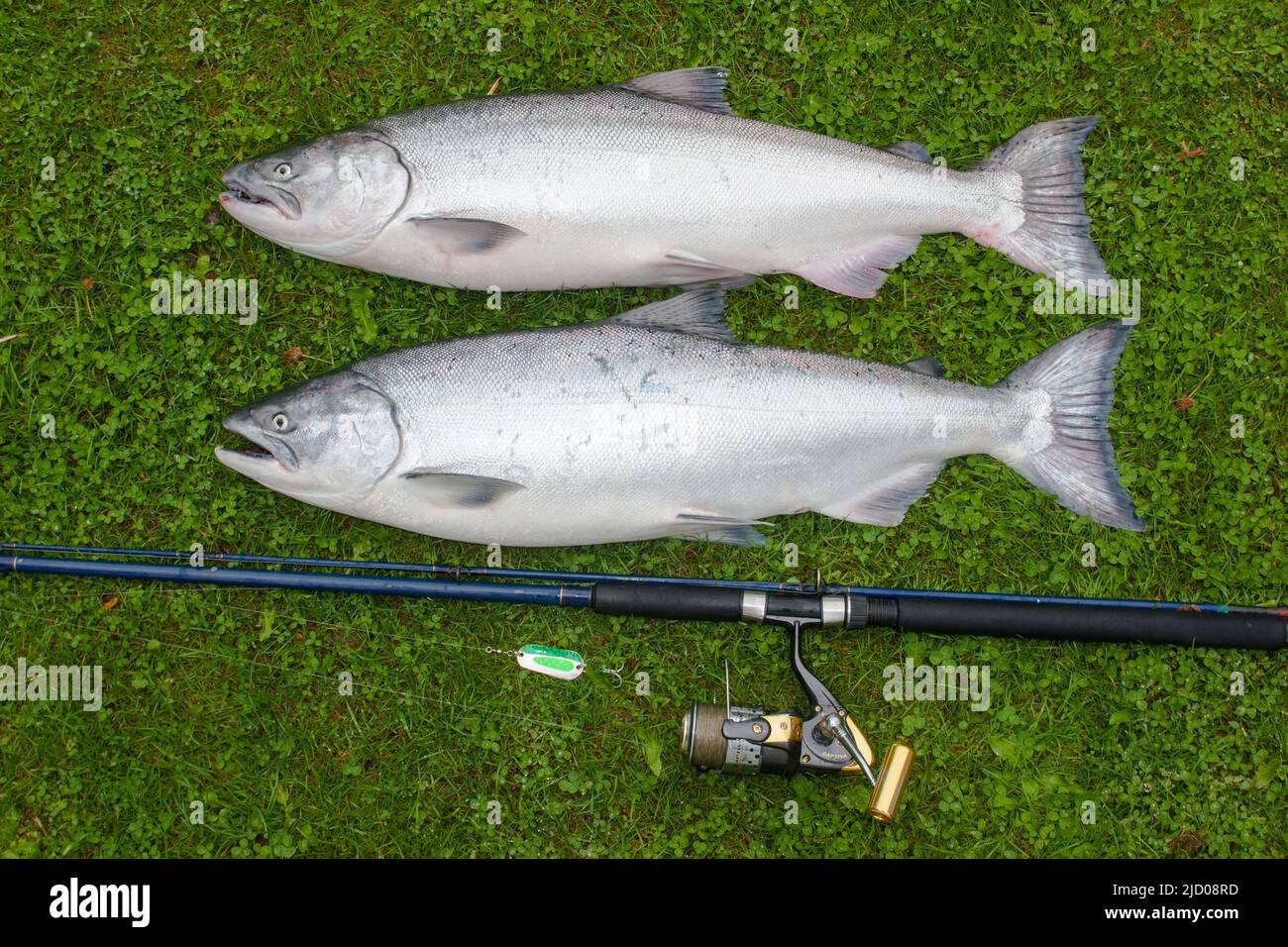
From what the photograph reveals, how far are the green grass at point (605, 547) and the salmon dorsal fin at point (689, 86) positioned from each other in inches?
11.9

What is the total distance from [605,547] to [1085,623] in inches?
84.1

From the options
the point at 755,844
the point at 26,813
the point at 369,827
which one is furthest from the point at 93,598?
the point at 755,844

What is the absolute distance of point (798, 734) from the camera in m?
3.75

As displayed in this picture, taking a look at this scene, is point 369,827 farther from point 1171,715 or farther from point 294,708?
point 1171,715

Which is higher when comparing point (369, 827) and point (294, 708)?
point (294, 708)

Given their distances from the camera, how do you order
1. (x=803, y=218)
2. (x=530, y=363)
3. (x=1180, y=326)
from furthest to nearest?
(x=1180, y=326)
(x=803, y=218)
(x=530, y=363)

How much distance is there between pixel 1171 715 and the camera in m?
4.20

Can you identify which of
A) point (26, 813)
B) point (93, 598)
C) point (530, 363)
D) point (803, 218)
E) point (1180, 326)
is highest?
point (803, 218)

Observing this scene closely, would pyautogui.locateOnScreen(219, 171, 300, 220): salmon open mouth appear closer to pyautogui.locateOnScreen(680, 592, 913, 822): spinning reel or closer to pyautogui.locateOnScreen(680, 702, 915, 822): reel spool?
pyautogui.locateOnScreen(680, 592, 913, 822): spinning reel

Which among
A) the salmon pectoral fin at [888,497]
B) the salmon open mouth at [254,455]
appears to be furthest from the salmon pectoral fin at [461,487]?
the salmon pectoral fin at [888,497]

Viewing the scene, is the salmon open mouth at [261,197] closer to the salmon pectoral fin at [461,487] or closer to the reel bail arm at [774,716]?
the salmon pectoral fin at [461,487]

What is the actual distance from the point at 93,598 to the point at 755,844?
10.6 feet

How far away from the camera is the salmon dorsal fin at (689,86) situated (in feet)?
13.8

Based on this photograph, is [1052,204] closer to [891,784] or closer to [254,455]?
[891,784]
